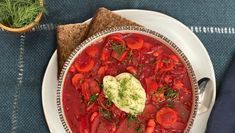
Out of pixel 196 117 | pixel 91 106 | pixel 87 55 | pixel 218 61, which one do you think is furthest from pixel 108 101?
pixel 218 61

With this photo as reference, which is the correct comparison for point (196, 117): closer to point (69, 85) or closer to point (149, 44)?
point (149, 44)

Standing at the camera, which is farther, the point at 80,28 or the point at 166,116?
the point at 80,28

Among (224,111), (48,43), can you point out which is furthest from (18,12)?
(224,111)

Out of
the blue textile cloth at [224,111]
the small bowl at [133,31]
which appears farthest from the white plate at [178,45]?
the small bowl at [133,31]

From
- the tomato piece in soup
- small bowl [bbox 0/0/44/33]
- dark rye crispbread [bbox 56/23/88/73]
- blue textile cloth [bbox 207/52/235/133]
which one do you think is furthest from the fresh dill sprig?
blue textile cloth [bbox 207/52/235/133]

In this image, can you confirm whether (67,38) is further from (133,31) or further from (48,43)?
(133,31)

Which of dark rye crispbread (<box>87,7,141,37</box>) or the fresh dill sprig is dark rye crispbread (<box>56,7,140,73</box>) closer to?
dark rye crispbread (<box>87,7,141,37</box>)
